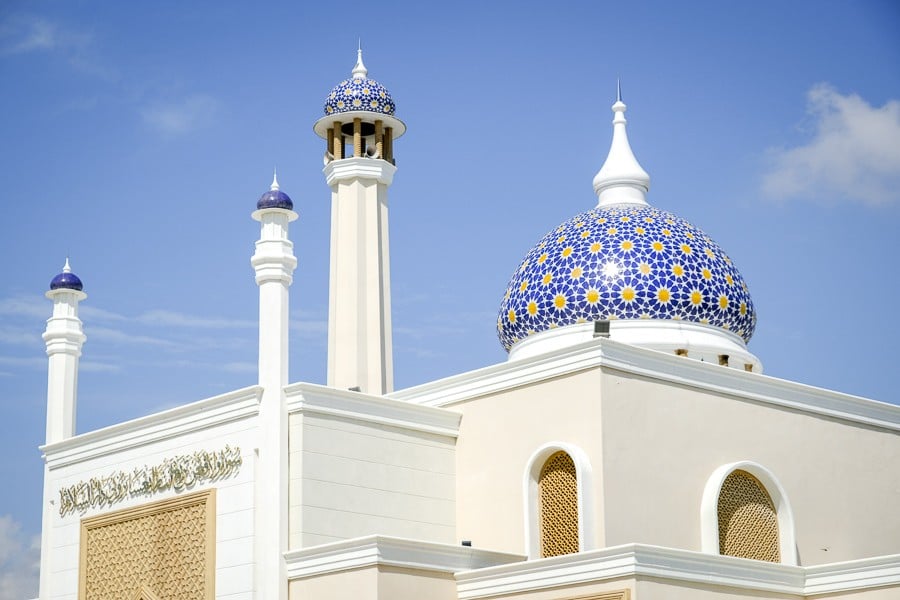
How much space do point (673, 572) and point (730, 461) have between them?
245 cm

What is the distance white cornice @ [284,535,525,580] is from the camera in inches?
493

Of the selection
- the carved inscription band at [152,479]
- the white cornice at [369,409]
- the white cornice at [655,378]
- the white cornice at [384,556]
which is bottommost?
the white cornice at [384,556]

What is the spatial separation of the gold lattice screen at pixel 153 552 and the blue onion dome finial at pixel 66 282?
2.59 m

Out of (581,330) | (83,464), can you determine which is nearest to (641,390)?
(581,330)

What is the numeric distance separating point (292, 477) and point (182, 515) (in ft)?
4.70

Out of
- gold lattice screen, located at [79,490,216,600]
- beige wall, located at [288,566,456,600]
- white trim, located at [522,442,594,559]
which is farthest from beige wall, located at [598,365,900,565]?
gold lattice screen, located at [79,490,216,600]

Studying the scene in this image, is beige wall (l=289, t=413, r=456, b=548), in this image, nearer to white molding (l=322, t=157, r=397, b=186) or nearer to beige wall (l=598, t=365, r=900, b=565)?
beige wall (l=598, t=365, r=900, b=565)

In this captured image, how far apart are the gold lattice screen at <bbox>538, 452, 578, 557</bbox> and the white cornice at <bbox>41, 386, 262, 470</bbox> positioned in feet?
8.57

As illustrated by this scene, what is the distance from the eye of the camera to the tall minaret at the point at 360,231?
16.9 m

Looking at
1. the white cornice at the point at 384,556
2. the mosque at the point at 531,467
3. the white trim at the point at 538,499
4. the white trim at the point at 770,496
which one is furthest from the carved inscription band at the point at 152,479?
the white trim at the point at 770,496

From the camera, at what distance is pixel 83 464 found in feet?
50.6

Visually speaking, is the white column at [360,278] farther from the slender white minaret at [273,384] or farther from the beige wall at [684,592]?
the beige wall at [684,592]

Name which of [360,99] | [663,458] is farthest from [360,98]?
[663,458]

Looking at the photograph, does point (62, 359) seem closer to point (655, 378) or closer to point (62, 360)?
point (62, 360)
